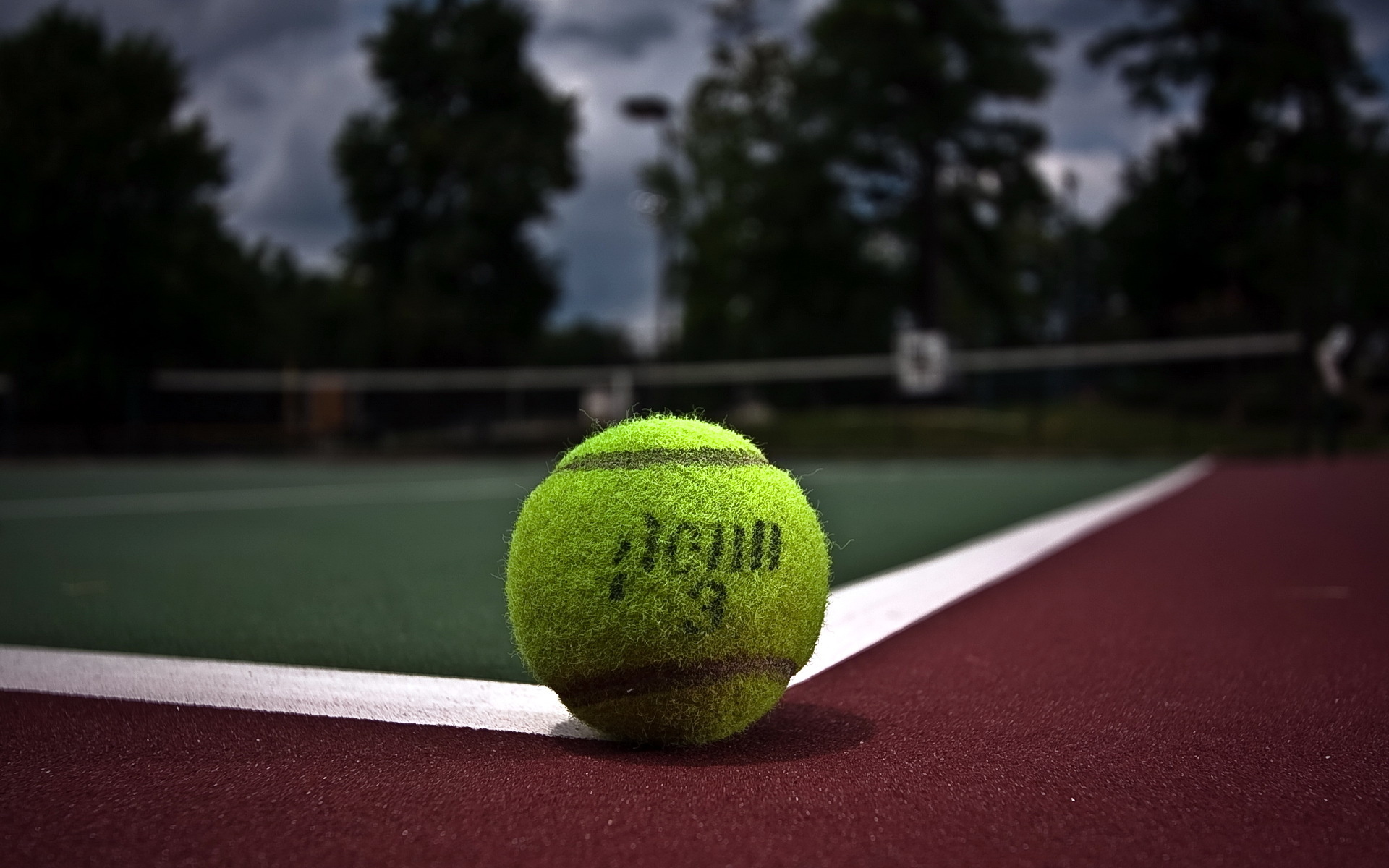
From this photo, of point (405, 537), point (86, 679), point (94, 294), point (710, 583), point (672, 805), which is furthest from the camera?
point (94, 294)

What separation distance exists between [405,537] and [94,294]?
75.6 ft

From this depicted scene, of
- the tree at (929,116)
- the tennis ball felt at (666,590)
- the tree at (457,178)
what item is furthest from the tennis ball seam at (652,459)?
the tree at (457,178)

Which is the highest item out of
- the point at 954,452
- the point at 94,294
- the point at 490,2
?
the point at 490,2

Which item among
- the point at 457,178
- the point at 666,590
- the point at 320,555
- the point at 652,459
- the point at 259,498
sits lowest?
the point at 259,498

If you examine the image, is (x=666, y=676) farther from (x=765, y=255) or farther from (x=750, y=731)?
(x=765, y=255)

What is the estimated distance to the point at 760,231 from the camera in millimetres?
34781

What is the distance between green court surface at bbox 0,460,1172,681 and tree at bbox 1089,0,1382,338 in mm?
17769

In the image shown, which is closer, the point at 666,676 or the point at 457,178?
the point at 666,676

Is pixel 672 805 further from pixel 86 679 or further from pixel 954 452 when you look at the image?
pixel 954 452

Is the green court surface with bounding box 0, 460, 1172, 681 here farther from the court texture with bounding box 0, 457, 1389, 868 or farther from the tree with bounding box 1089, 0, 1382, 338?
the tree with bounding box 1089, 0, 1382, 338

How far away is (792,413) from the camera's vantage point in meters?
29.2

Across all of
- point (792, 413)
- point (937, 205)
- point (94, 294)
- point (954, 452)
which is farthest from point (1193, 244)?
point (94, 294)

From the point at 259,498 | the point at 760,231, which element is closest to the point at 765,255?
the point at 760,231

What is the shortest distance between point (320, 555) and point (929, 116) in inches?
1118
